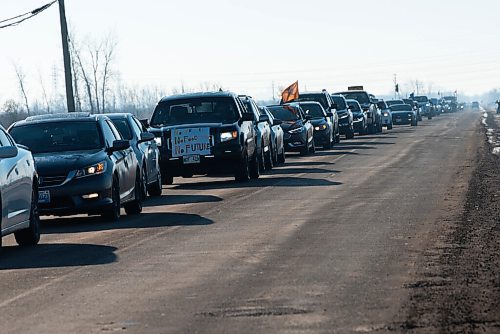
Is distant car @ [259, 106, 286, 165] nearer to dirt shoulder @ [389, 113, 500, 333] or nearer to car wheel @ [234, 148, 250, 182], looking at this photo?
car wheel @ [234, 148, 250, 182]

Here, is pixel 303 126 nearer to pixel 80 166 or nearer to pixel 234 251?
pixel 80 166

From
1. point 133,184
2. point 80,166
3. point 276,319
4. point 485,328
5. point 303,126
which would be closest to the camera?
point 485,328

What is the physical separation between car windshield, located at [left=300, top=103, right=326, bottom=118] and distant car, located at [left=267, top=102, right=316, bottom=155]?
3.32m

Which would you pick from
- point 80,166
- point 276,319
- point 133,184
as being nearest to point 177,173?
point 133,184

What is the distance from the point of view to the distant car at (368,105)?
63.2 metres

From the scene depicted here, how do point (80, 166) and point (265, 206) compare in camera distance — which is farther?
point (265, 206)

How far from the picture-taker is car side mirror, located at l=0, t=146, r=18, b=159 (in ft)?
48.1

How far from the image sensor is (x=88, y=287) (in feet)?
38.0

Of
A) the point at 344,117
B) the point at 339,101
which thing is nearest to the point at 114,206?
the point at 339,101

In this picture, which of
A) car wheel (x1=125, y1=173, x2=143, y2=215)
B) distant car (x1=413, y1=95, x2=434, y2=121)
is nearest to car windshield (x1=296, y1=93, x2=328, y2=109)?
car wheel (x1=125, y1=173, x2=143, y2=215)

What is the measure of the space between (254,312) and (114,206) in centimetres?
912

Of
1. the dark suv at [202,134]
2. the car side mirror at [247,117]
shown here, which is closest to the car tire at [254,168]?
the dark suv at [202,134]

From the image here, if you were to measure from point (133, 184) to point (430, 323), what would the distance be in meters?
11.7

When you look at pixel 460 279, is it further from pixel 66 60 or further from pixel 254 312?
pixel 66 60
